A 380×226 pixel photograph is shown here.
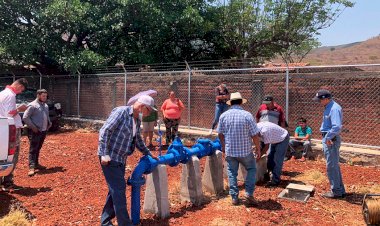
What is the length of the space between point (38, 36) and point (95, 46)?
2256 mm

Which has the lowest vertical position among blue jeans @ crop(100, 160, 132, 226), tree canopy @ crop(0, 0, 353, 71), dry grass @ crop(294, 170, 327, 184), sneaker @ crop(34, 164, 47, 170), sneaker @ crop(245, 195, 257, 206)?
sneaker @ crop(34, 164, 47, 170)

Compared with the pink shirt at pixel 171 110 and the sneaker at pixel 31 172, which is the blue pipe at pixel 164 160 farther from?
the pink shirt at pixel 171 110

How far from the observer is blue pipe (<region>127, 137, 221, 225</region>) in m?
4.92

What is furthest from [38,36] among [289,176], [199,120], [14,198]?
[289,176]

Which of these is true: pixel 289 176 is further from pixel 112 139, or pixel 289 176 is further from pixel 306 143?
pixel 112 139

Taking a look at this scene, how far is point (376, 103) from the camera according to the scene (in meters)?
8.81

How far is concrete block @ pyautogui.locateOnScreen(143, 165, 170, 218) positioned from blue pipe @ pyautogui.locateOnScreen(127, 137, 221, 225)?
0.16m

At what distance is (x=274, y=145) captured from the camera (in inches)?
276

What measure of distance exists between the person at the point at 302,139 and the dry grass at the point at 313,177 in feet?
4.03

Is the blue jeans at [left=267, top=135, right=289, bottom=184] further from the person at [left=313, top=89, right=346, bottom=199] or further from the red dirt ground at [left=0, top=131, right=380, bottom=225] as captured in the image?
the person at [left=313, top=89, right=346, bottom=199]

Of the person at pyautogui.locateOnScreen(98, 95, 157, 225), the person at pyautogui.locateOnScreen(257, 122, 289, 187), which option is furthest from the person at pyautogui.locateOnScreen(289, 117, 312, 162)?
the person at pyautogui.locateOnScreen(98, 95, 157, 225)

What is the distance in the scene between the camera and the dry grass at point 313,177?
23.9 ft

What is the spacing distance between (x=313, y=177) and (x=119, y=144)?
4404mm

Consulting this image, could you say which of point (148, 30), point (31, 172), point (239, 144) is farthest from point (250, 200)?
point (148, 30)
